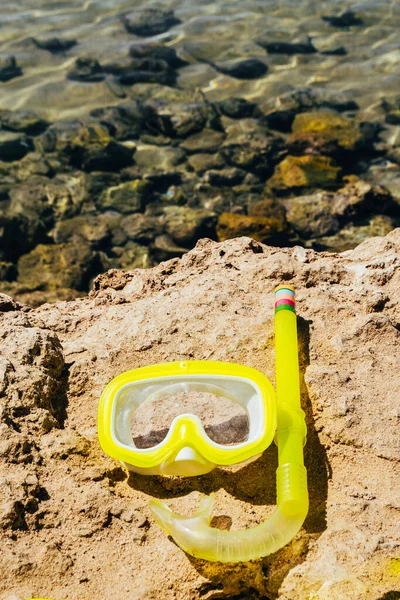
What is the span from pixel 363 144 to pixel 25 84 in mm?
4471

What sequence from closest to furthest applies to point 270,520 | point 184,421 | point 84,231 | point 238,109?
point 270,520, point 184,421, point 84,231, point 238,109

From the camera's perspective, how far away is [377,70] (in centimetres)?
901

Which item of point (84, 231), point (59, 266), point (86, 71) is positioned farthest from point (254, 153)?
point (86, 71)

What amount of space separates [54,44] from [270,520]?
8.98 metres

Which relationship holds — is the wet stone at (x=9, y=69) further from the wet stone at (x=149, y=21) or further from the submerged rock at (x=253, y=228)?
the submerged rock at (x=253, y=228)

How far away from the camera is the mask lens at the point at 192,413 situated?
2322 millimetres

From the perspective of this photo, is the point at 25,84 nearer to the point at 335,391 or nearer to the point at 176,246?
the point at 176,246

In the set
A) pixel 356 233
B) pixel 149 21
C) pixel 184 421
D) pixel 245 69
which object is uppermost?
pixel 184 421

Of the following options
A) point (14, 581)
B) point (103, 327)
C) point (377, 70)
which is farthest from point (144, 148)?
point (14, 581)

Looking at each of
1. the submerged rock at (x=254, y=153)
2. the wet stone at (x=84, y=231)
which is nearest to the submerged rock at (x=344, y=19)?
the submerged rock at (x=254, y=153)

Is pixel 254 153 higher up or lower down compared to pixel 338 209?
higher up

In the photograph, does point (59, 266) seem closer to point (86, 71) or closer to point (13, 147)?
point (13, 147)

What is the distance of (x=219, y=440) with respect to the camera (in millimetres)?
2318

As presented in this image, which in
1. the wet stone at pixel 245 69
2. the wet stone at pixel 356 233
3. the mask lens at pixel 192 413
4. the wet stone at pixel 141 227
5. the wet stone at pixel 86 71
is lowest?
the wet stone at pixel 356 233
